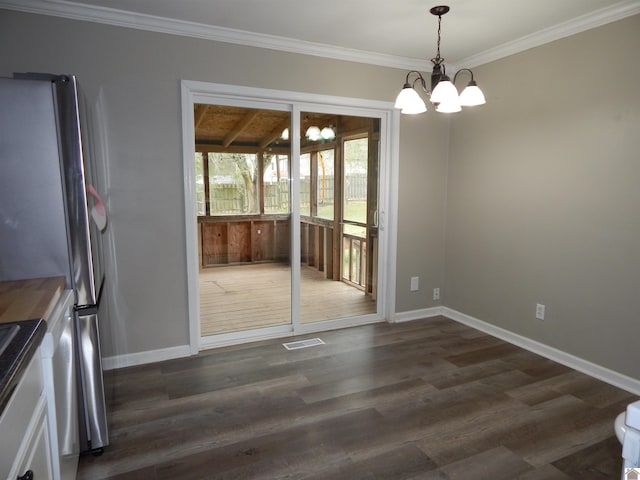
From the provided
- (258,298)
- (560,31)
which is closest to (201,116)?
(258,298)

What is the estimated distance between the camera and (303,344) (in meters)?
3.67

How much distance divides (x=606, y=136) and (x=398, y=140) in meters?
1.71

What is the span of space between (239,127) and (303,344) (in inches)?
78.3

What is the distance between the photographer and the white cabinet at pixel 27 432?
981 millimetres

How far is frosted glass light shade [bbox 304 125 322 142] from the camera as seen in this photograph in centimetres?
381

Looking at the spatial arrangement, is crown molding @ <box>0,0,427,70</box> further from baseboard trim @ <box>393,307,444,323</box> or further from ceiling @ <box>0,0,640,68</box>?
baseboard trim @ <box>393,307,444,323</box>

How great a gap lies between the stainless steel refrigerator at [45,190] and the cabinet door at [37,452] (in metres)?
0.65

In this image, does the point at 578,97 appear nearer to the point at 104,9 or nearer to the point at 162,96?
the point at 162,96

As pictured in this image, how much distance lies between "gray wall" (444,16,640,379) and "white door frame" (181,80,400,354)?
0.73m

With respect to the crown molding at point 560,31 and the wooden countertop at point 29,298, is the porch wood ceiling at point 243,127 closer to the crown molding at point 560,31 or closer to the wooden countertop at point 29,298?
the crown molding at point 560,31

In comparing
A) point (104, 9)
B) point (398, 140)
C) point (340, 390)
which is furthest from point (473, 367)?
point (104, 9)

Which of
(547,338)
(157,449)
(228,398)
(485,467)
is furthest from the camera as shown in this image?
(547,338)

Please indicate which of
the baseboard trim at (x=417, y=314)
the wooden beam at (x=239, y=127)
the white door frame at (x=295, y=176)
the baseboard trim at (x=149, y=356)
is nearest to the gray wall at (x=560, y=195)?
the baseboard trim at (x=417, y=314)

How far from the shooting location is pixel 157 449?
2.21 meters
